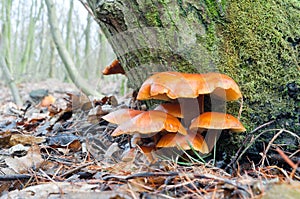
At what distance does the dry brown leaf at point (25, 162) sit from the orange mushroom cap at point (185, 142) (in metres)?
0.64

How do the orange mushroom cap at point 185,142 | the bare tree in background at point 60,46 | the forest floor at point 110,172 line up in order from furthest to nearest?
the bare tree in background at point 60,46, the orange mushroom cap at point 185,142, the forest floor at point 110,172

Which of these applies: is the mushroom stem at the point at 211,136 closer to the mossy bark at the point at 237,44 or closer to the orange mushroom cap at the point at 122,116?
the mossy bark at the point at 237,44

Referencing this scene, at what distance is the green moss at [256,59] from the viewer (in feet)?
5.56

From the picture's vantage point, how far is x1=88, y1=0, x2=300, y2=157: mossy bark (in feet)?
5.56

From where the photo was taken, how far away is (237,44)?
1707 mm

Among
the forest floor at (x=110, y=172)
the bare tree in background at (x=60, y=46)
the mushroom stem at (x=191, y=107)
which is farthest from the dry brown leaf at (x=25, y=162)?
the bare tree in background at (x=60, y=46)

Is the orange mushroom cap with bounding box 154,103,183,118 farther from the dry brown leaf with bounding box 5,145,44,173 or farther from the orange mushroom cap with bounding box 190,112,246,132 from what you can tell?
the dry brown leaf with bounding box 5,145,44,173

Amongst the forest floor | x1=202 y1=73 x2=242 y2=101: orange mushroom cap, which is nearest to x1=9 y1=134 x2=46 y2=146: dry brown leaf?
the forest floor

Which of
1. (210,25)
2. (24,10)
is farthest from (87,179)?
(24,10)

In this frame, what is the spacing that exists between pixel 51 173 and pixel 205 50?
3.35 ft

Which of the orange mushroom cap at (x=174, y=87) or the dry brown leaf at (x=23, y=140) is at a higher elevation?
the orange mushroom cap at (x=174, y=87)

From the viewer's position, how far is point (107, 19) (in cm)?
173

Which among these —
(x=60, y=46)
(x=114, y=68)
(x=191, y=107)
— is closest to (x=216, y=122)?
(x=191, y=107)

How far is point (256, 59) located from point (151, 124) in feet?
2.30
